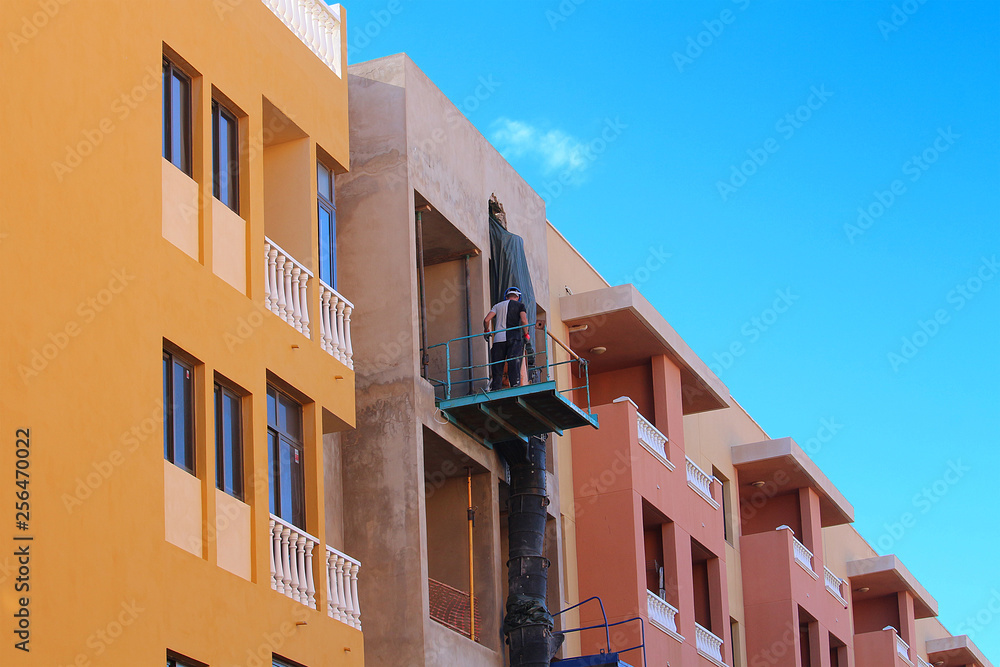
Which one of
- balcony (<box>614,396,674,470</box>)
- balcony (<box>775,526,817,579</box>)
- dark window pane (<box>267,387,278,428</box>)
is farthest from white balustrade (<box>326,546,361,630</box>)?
balcony (<box>775,526,817,579</box>)

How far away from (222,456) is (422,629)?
14.9ft

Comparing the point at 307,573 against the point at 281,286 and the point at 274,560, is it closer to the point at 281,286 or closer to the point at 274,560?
the point at 274,560

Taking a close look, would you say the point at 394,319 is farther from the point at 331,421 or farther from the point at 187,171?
the point at 187,171

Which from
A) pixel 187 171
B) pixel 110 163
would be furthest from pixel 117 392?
pixel 187 171

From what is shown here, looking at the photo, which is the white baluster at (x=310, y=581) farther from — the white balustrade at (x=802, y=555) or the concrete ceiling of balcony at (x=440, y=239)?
the white balustrade at (x=802, y=555)

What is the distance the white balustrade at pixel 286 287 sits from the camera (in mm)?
20016

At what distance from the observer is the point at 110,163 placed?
654 inches

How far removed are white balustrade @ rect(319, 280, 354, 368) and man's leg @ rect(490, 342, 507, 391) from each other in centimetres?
296

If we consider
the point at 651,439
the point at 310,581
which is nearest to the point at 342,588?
the point at 310,581

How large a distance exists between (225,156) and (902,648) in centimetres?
2821

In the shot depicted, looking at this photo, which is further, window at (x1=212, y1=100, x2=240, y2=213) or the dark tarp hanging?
the dark tarp hanging

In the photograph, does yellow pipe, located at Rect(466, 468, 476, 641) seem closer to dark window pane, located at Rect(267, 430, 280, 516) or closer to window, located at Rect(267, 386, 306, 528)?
window, located at Rect(267, 386, 306, 528)

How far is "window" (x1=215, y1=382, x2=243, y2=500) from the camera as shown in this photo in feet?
59.5

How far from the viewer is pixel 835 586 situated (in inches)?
1576
